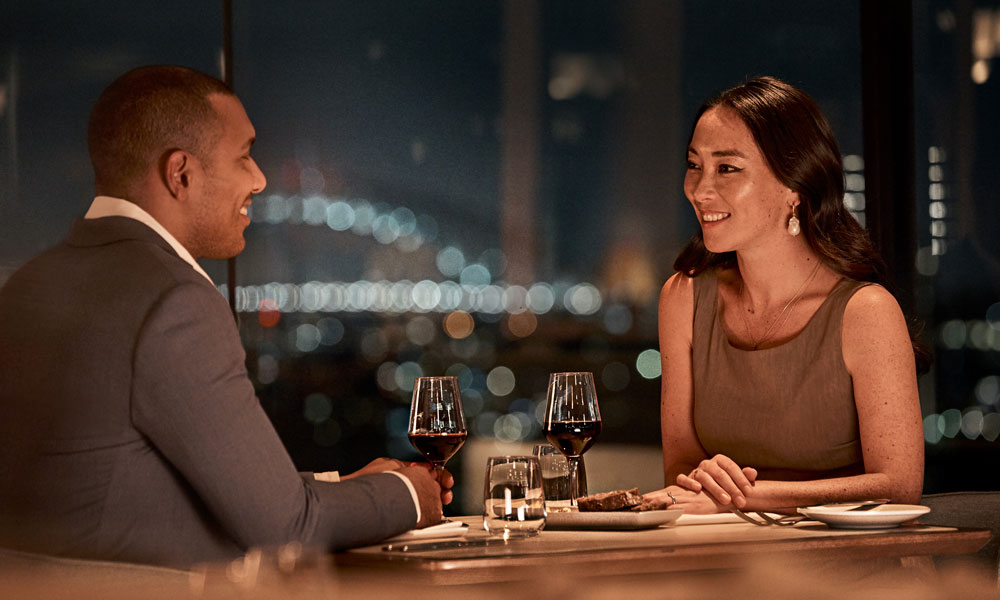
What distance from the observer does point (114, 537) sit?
55.4 inches

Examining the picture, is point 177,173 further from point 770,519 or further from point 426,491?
point 770,519

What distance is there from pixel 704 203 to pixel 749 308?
11.8 inches

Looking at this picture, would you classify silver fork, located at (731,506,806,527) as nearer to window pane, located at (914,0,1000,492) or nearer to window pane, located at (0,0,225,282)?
window pane, located at (914,0,1000,492)

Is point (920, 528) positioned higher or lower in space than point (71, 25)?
lower

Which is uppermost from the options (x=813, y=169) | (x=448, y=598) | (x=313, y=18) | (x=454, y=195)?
(x=313, y=18)

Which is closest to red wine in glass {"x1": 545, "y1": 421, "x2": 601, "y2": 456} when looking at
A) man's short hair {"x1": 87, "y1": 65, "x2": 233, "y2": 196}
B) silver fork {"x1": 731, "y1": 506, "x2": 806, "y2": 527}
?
silver fork {"x1": 731, "y1": 506, "x2": 806, "y2": 527}

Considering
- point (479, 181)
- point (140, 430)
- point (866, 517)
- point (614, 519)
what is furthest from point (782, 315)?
point (479, 181)

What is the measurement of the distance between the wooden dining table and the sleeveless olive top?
0.58 meters

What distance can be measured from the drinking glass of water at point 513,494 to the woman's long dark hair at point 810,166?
4.08 ft

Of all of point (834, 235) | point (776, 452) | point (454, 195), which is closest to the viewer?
point (776, 452)

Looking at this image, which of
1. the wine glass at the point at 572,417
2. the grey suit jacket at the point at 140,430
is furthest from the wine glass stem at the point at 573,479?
the grey suit jacket at the point at 140,430

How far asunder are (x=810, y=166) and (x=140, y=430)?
1.72 m

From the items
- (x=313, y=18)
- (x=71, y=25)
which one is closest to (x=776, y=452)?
(x=71, y=25)

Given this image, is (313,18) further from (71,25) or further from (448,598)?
(448,598)
